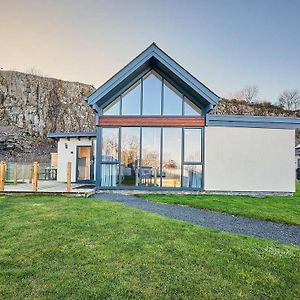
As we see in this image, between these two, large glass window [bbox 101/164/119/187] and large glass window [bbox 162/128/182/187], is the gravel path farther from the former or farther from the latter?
large glass window [bbox 101/164/119/187]

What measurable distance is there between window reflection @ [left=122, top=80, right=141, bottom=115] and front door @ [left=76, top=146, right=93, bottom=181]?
14.6ft

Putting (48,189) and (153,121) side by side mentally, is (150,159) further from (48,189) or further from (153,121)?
(48,189)

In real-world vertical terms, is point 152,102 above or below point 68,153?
above

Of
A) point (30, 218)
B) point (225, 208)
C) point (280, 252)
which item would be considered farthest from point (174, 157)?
point (280, 252)

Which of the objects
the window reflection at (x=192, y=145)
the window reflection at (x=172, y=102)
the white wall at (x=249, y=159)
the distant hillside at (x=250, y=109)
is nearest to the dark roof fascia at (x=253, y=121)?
the white wall at (x=249, y=159)

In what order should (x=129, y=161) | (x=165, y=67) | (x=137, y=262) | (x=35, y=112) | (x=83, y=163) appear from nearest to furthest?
(x=137, y=262), (x=165, y=67), (x=129, y=161), (x=83, y=163), (x=35, y=112)

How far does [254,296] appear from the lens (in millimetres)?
2592

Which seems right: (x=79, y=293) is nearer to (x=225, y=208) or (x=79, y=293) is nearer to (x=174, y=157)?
(x=225, y=208)

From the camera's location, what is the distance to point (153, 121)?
10742mm

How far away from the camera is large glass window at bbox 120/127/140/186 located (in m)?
10.7

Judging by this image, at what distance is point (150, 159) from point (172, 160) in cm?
81

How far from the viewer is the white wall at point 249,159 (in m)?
10.7

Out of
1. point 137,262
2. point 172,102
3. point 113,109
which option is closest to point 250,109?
point 172,102

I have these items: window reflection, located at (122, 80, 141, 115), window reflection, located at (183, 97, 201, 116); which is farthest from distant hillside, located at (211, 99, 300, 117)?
window reflection, located at (122, 80, 141, 115)
